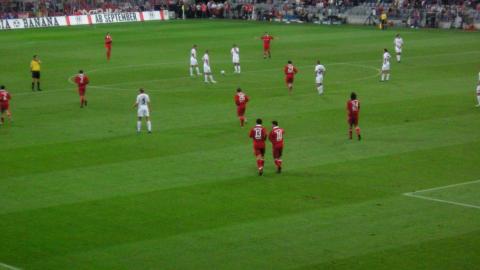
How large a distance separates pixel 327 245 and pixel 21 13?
8418 centimetres

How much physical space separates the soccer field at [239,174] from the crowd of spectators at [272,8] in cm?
2859

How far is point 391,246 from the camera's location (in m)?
24.8

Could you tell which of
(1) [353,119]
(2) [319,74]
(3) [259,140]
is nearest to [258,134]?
(3) [259,140]

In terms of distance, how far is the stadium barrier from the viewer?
99.4m

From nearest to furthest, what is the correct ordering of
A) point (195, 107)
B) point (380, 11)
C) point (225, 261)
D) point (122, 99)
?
point (225, 261) < point (195, 107) < point (122, 99) < point (380, 11)

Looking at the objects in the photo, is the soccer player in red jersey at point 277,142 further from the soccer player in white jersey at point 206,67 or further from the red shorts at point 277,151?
the soccer player in white jersey at point 206,67

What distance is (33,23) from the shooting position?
331ft

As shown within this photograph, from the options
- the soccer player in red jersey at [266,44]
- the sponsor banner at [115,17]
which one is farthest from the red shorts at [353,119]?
the sponsor banner at [115,17]

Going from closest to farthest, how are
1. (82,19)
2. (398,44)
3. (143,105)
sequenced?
(143,105)
(398,44)
(82,19)

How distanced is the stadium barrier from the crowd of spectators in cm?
153

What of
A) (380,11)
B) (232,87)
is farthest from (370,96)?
(380,11)

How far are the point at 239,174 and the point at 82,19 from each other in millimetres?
74158

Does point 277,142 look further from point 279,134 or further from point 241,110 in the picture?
point 241,110

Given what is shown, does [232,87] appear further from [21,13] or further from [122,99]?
[21,13]
